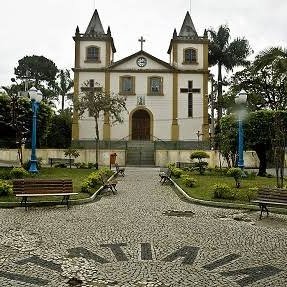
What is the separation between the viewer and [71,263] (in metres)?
6.29

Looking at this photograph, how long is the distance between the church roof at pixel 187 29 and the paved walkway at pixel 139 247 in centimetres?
3406

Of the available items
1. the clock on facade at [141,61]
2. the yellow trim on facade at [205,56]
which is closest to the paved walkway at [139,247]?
the clock on facade at [141,61]

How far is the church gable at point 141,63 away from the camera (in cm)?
4141

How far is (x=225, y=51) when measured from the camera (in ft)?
144

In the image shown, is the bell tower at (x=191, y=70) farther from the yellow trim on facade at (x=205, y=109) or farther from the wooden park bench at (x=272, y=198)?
the wooden park bench at (x=272, y=198)

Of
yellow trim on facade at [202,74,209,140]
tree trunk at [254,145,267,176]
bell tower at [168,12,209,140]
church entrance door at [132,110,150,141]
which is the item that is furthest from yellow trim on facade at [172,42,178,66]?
tree trunk at [254,145,267,176]

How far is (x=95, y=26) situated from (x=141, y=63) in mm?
6550

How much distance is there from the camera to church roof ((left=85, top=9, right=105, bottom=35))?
43000 mm

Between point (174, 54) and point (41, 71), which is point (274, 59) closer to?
point (174, 54)

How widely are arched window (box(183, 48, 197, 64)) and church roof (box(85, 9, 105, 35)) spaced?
848 centimetres

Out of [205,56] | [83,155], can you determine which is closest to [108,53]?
[205,56]

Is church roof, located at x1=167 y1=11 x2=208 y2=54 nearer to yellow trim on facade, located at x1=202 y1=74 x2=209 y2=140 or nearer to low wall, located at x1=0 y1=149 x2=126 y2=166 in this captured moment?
yellow trim on facade, located at x1=202 y1=74 x2=209 y2=140

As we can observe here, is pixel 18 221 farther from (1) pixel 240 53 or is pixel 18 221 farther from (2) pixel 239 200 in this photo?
(1) pixel 240 53

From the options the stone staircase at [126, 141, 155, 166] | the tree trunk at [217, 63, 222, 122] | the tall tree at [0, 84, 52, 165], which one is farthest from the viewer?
the tree trunk at [217, 63, 222, 122]
